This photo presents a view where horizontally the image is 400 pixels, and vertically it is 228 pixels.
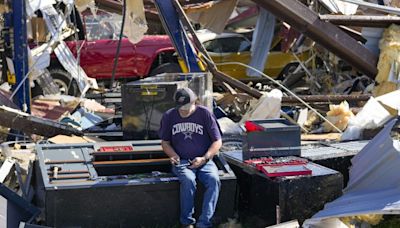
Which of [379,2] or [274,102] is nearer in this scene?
[274,102]

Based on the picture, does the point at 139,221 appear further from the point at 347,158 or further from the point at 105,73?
the point at 105,73

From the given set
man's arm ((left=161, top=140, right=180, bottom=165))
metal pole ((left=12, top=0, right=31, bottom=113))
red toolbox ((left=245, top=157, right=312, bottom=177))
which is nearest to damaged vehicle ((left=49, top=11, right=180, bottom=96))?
metal pole ((left=12, top=0, right=31, bottom=113))

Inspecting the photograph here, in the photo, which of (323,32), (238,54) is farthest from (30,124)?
(238,54)

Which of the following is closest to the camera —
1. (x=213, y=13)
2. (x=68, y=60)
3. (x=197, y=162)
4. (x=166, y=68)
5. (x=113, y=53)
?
(x=197, y=162)

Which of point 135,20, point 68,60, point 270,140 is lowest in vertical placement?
point 270,140

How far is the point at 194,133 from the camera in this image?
23.6 ft

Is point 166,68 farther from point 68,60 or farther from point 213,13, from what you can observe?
point 213,13

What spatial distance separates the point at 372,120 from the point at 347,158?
1.91m

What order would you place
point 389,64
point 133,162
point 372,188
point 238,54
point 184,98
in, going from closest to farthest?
point 372,188 → point 184,98 → point 133,162 → point 389,64 → point 238,54

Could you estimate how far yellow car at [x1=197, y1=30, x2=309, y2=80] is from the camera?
18.0 m

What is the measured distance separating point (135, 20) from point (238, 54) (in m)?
7.86

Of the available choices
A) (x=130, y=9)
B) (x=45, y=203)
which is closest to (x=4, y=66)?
(x=130, y=9)

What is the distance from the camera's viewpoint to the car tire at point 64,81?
15487 mm

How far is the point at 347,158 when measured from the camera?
7582 millimetres
